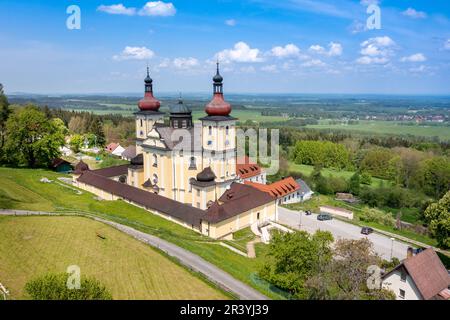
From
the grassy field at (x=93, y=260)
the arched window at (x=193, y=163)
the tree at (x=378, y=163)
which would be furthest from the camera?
the tree at (x=378, y=163)

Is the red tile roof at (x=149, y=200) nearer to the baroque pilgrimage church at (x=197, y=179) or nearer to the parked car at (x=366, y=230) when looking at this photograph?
the baroque pilgrimage church at (x=197, y=179)

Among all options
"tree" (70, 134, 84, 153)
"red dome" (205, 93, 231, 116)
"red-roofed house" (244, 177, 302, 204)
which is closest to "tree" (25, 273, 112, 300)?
"red dome" (205, 93, 231, 116)

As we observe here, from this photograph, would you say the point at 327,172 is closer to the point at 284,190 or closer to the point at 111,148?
the point at 284,190

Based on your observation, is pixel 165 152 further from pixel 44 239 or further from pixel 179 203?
pixel 44 239

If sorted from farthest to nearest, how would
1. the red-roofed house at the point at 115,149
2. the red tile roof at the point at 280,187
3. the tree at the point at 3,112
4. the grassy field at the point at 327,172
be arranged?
1. the red-roofed house at the point at 115,149
2. the grassy field at the point at 327,172
3. the tree at the point at 3,112
4. the red tile roof at the point at 280,187

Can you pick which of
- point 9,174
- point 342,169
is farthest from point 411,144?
point 9,174

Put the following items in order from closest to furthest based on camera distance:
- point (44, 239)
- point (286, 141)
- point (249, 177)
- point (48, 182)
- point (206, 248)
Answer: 1. point (44, 239)
2. point (206, 248)
3. point (48, 182)
4. point (249, 177)
5. point (286, 141)

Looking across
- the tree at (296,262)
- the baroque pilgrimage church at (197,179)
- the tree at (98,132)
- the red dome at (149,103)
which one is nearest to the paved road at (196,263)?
the tree at (296,262)
